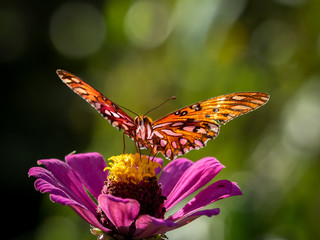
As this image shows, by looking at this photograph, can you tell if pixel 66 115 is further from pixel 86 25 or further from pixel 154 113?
pixel 154 113

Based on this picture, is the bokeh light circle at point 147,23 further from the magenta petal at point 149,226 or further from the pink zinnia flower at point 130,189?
the magenta petal at point 149,226

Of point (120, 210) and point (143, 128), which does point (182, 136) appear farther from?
point (120, 210)

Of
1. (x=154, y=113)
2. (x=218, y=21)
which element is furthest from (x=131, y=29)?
(x=218, y=21)

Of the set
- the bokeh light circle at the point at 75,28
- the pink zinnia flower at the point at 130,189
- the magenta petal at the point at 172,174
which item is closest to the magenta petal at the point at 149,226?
the pink zinnia flower at the point at 130,189

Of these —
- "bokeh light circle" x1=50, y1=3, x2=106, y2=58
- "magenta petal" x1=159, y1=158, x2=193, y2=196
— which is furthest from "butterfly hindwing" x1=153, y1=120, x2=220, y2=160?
"bokeh light circle" x1=50, y1=3, x2=106, y2=58

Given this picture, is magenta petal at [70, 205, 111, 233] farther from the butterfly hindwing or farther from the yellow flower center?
the butterfly hindwing

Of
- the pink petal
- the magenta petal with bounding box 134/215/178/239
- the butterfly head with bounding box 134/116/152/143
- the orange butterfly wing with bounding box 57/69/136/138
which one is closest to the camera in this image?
the magenta petal with bounding box 134/215/178/239

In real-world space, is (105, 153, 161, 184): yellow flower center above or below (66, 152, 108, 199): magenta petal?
above
